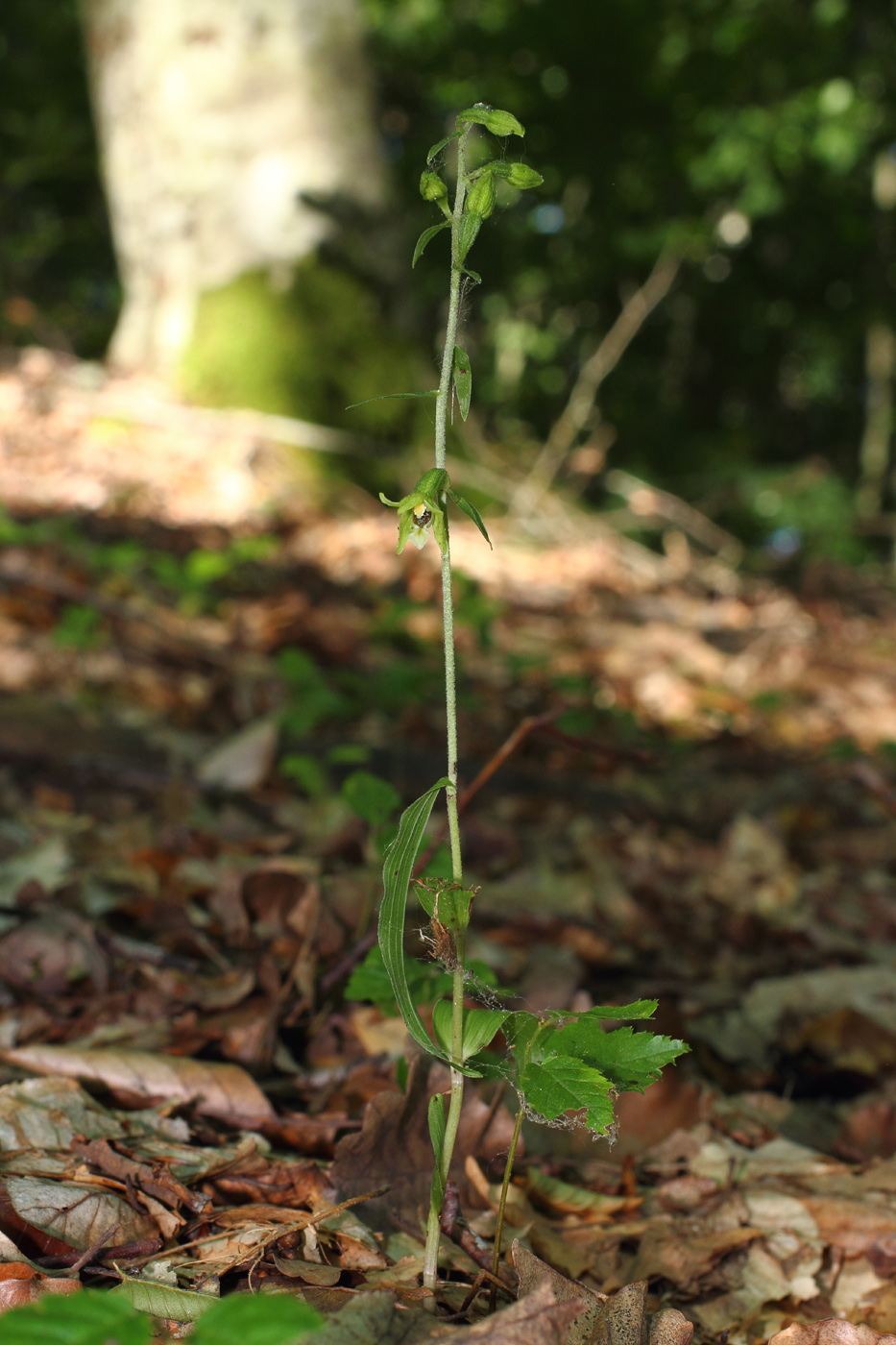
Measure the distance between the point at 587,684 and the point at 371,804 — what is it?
1.70 m

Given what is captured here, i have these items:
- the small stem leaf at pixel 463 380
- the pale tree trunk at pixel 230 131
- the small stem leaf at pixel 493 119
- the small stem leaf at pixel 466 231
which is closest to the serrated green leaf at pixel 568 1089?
the small stem leaf at pixel 463 380

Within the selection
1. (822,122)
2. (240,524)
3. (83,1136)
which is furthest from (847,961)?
(822,122)

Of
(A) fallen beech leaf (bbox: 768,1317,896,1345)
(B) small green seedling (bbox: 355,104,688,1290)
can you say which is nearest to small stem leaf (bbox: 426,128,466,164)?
(B) small green seedling (bbox: 355,104,688,1290)

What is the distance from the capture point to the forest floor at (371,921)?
1.08 meters

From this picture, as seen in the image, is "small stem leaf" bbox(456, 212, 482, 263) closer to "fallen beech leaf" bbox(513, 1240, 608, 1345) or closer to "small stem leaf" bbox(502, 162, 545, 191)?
"small stem leaf" bbox(502, 162, 545, 191)

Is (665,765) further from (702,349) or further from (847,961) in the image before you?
(702,349)

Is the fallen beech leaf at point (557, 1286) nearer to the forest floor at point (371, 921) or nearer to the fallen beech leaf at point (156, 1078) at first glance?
the forest floor at point (371, 921)

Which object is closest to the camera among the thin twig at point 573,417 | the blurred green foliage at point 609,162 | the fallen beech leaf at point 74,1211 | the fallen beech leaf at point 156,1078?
the fallen beech leaf at point 74,1211

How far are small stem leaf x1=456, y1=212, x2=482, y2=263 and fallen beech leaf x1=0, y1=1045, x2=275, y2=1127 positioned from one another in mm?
1072

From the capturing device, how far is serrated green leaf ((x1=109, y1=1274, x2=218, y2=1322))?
87 centimetres

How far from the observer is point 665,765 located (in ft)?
9.95

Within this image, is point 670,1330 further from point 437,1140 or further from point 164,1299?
point 164,1299

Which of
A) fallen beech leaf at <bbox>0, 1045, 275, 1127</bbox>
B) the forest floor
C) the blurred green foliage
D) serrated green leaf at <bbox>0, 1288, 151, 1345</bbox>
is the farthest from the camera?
the blurred green foliage

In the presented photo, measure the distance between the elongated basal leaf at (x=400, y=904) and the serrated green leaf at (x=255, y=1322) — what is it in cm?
28
